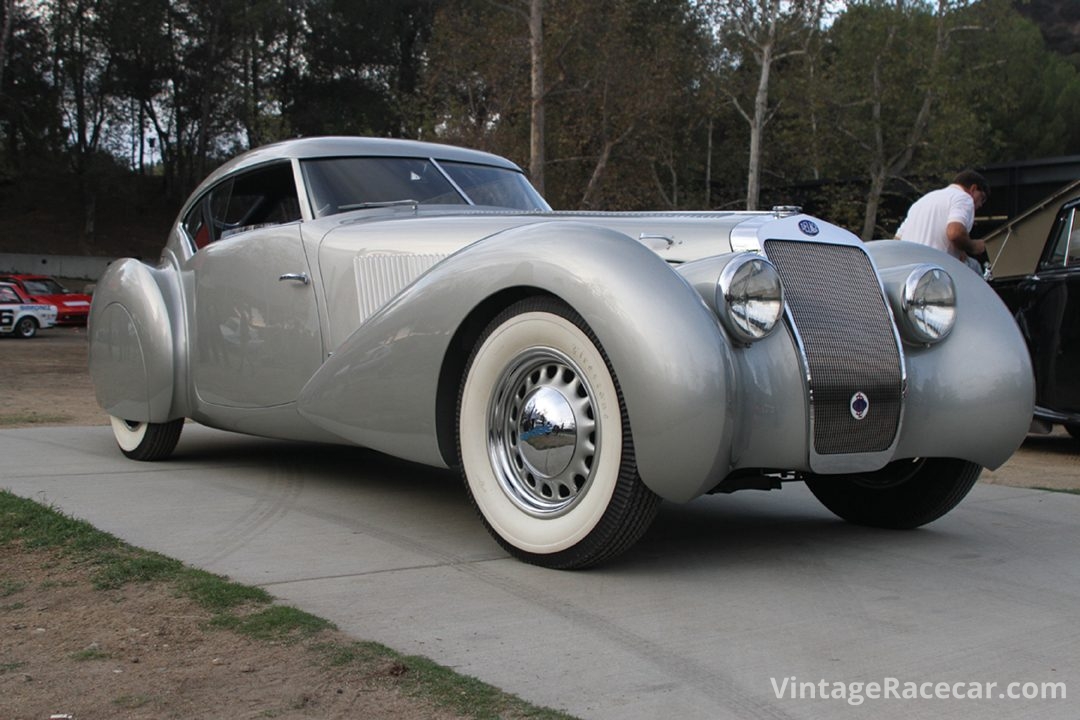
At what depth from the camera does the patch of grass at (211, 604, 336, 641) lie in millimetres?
2980

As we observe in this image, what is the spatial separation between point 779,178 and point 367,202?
112 ft

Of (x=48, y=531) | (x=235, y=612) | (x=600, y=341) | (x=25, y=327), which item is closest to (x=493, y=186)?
(x=600, y=341)

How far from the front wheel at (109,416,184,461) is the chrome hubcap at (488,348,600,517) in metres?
2.83

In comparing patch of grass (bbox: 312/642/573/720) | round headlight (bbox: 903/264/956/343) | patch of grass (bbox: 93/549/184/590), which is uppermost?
round headlight (bbox: 903/264/956/343)

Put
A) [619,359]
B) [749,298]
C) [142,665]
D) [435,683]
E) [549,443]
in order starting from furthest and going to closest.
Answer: [549,443] < [749,298] < [619,359] < [142,665] < [435,683]

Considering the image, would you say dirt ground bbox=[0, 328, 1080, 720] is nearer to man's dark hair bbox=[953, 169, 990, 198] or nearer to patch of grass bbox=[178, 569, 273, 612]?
patch of grass bbox=[178, 569, 273, 612]

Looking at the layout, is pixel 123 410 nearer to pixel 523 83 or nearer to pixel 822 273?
pixel 822 273

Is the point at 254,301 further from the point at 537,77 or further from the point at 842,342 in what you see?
the point at 537,77

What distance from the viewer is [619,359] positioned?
3.50m

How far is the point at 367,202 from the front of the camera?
555 centimetres

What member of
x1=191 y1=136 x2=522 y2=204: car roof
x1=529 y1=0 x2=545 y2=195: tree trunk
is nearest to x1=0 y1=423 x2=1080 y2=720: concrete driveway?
x1=191 y1=136 x2=522 y2=204: car roof

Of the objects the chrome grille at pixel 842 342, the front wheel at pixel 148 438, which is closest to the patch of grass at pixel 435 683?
the chrome grille at pixel 842 342

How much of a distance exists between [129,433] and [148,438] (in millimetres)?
264

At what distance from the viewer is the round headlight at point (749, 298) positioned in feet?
11.8
